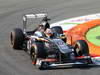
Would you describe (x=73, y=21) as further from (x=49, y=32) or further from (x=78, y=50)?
(x=78, y=50)

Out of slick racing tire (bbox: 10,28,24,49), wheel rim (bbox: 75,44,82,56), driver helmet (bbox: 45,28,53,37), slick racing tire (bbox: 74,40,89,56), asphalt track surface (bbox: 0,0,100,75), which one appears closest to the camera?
asphalt track surface (bbox: 0,0,100,75)

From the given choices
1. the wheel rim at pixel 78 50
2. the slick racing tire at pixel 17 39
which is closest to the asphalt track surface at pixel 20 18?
→ the slick racing tire at pixel 17 39

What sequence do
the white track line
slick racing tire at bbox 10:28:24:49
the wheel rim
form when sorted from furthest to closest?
the white track line → slick racing tire at bbox 10:28:24:49 → the wheel rim

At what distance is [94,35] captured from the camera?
75.5 feet

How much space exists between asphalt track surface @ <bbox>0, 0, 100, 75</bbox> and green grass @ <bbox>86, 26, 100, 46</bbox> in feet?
11.3

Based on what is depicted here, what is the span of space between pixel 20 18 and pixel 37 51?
34.0 ft

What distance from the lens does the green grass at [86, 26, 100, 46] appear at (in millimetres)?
21612

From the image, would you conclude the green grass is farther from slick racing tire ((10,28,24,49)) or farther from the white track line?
slick racing tire ((10,28,24,49))

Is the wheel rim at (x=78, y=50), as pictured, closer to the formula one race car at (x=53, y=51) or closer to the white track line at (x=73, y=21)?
the formula one race car at (x=53, y=51)

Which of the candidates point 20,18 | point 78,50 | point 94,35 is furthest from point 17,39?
point 20,18

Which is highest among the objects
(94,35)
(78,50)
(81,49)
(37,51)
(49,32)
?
(49,32)

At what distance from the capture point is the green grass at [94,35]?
21612 mm

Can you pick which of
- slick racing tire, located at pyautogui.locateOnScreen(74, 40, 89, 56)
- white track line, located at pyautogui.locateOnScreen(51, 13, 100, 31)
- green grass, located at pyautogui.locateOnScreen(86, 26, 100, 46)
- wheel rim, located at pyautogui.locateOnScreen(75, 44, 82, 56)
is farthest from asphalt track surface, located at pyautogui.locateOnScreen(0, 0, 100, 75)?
green grass, located at pyautogui.locateOnScreen(86, 26, 100, 46)

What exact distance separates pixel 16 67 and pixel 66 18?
10.5 meters
